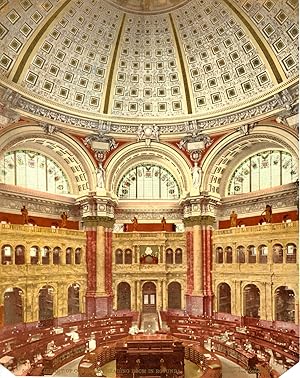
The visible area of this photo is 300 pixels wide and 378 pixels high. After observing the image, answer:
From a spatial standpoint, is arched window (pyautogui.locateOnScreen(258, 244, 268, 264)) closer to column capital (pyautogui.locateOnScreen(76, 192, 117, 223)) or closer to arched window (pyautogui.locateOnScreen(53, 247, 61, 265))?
column capital (pyautogui.locateOnScreen(76, 192, 117, 223))

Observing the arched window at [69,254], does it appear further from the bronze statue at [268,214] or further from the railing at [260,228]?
the bronze statue at [268,214]

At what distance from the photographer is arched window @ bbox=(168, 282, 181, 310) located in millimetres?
16375

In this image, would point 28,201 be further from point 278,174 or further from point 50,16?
point 278,174

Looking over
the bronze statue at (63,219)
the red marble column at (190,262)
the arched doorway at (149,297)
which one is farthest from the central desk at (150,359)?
the bronze statue at (63,219)

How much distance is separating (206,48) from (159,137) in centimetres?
422

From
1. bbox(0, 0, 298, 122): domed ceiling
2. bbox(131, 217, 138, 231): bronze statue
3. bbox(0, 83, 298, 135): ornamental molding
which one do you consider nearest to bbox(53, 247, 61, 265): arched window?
bbox(131, 217, 138, 231): bronze statue

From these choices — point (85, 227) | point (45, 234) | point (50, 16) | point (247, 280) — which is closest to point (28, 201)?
point (45, 234)

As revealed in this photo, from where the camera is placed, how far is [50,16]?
1485 cm

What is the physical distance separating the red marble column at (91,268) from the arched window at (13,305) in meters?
2.78

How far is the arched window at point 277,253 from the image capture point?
1515cm

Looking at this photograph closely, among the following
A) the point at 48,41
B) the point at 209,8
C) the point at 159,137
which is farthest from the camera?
the point at 159,137

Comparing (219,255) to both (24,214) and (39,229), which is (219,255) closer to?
(39,229)

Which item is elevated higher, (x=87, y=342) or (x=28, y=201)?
(x=28, y=201)

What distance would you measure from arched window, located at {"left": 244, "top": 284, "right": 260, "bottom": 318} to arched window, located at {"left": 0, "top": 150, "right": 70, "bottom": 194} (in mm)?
9140
